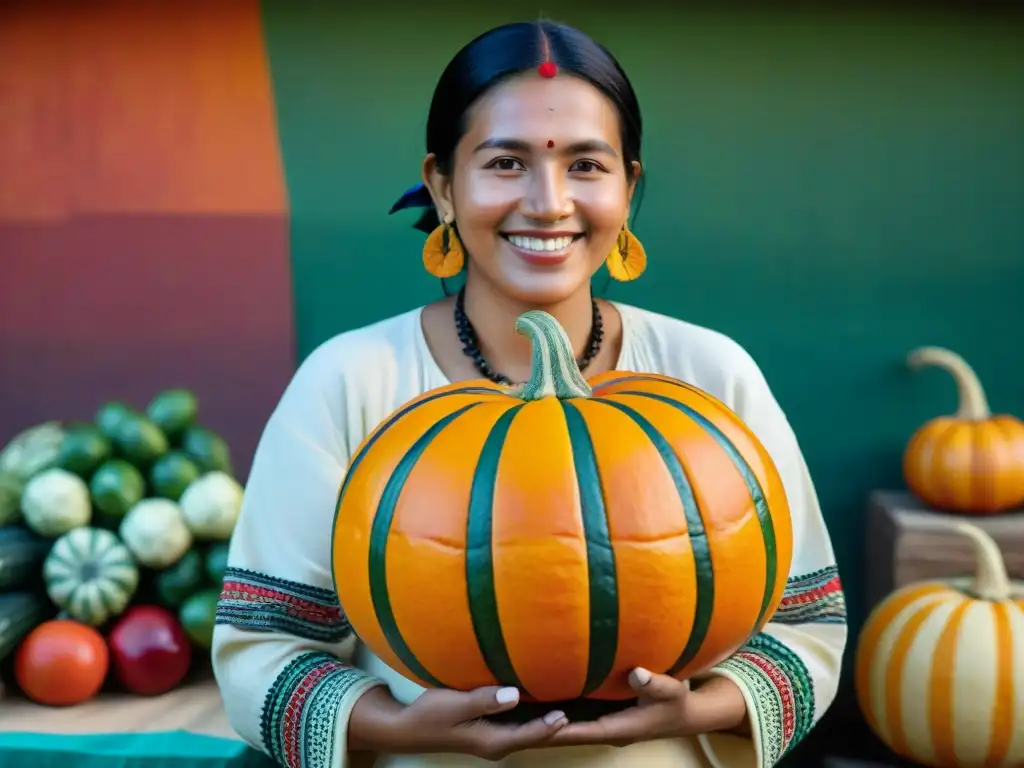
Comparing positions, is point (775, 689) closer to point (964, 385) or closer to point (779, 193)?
point (964, 385)

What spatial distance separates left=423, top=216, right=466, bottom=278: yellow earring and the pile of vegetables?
40.8 inches

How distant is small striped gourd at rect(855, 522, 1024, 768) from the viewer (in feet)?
7.97

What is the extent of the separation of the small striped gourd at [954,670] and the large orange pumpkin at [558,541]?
4.53 ft

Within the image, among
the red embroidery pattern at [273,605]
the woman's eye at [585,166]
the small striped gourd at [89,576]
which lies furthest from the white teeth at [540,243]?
the small striped gourd at [89,576]

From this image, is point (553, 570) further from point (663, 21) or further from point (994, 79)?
point (994, 79)

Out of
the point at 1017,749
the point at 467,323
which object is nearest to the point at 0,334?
the point at 467,323

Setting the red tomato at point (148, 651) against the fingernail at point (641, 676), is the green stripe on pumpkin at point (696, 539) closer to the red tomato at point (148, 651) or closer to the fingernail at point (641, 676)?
the fingernail at point (641, 676)

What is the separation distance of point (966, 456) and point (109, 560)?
6.80ft

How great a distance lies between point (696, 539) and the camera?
3.93 ft

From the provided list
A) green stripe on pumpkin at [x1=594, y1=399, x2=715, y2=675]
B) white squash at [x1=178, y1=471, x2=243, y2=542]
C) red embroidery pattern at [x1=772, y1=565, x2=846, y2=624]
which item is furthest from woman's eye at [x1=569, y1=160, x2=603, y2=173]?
white squash at [x1=178, y1=471, x2=243, y2=542]

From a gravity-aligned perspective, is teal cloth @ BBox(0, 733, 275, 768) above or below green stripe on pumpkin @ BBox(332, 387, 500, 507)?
below

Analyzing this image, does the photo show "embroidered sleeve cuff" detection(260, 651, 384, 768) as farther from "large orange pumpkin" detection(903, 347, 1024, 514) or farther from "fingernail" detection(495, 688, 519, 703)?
"large orange pumpkin" detection(903, 347, 1024, 514)

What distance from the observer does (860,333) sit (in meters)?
3.12

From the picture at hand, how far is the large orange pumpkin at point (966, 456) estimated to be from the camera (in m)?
2.85
